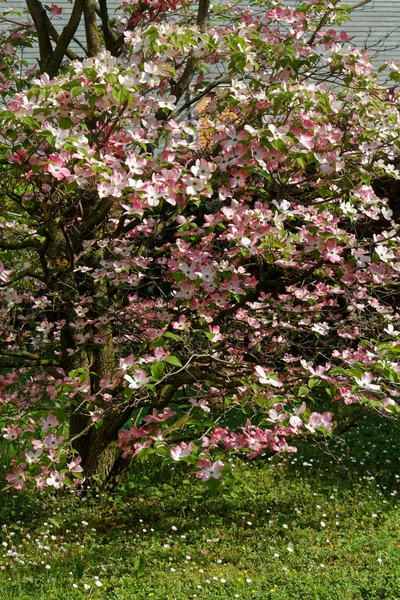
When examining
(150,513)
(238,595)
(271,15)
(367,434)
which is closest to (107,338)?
(150,513)

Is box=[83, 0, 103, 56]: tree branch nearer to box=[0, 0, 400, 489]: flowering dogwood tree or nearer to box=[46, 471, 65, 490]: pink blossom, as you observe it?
box=[0, 0, 400, 489]: flowering dogwood tree

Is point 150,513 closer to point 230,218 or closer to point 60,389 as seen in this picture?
point 60,389

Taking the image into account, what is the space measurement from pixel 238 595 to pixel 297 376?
3.26ft

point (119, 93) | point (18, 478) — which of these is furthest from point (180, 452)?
point (119, 93)

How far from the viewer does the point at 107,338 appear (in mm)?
4090

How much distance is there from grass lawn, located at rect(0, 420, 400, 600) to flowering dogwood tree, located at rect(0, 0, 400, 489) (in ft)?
1.20

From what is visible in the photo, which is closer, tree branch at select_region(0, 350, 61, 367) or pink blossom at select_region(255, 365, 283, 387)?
pink blossom at select_region(255, 365, 283, 387)

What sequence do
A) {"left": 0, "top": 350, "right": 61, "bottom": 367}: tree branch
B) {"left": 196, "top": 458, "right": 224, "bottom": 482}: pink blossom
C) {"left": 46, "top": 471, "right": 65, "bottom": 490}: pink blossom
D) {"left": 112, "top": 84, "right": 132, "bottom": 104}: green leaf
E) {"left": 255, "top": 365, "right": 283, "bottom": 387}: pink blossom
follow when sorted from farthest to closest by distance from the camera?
{"left": 0, "top": 350, "right": 61, "bottom": 367}: tree branch → {"left": 46, "top": 471, "right": 65, "bottom": 490}: pink blossom → {"left": 196, "top": 458, "right": 224, "bottom": 482}: pink blossom → {"left": 255, "top": 365, "right": 283, "bottom": 387}: pink blossom → {"left": 112, "top": 84, "right": 132, "bottom": 104}: green leaf

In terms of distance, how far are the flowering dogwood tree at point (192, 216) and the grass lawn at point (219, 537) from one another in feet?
1.20

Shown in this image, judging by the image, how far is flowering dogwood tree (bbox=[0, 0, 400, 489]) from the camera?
9.29 ft

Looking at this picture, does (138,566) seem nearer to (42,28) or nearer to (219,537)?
(219,537)

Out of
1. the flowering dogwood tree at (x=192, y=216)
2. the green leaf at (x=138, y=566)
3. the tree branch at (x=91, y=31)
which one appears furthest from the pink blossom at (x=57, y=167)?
the green leaf at (x=138, y=566)

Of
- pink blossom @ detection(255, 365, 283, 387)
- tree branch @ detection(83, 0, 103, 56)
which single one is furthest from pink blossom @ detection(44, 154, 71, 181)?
tree branch @ detection(83, 0, 103, 56)

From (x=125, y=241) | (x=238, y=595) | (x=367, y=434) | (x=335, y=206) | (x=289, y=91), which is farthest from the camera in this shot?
(x=367, y=434)
